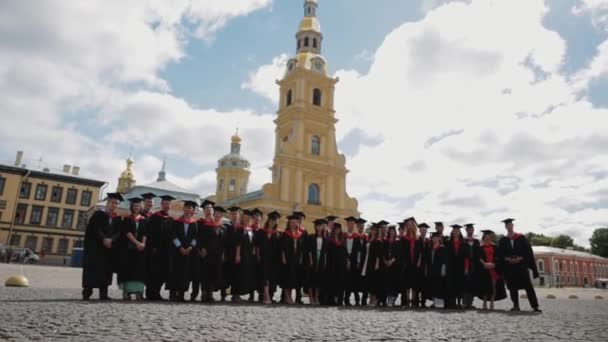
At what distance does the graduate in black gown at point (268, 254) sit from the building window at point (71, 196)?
47.2 metres

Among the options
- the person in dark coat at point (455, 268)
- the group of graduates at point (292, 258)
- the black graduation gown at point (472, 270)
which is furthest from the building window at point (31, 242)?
the black graduation gown at point (472, 270)

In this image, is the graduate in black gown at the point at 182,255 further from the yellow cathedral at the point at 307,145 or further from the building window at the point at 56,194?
the building window at the point at 56,194

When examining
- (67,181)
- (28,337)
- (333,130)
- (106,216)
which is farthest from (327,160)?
(28,337)

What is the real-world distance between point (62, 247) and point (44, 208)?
186 inches

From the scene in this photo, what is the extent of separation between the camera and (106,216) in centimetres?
765

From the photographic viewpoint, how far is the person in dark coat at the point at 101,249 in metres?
7.32

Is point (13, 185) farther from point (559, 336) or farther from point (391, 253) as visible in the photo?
point (559, 336)

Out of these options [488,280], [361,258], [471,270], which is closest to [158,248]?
[361,258]

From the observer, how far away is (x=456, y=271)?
32.8 feet

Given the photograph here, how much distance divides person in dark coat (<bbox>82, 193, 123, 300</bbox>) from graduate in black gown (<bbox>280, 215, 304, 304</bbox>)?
11.2ft

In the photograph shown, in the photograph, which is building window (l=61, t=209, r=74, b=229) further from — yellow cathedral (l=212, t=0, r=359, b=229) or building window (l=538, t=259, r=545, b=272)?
building window (l=538, t=259, r=545, b=272)

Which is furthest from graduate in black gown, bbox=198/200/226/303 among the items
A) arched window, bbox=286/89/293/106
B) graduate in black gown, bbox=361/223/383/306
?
arched window, bbox=286/89/293/106

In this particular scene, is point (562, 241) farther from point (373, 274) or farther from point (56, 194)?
point (373, 274)

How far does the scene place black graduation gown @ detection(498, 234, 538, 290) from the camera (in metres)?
9.41
